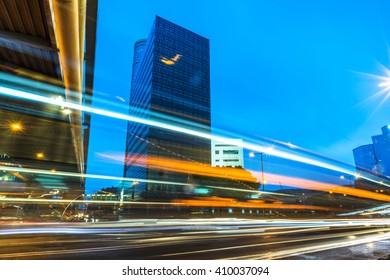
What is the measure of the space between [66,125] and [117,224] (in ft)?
22.4

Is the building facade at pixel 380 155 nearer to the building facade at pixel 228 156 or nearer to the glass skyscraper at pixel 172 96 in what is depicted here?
the glass skyscraper at pixel 172 96

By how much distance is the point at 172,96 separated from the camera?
8800cm

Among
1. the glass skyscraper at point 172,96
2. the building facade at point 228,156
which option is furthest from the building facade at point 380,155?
the building facade at point 228,156

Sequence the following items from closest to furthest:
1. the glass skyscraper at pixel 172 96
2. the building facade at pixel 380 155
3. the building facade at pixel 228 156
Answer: the building facade at pixel 380 155 < the glass skyscraper at pixel 172 96 < the building facade at pixel 228 156

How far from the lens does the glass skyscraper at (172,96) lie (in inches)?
2938

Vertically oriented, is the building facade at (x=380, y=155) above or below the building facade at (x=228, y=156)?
below

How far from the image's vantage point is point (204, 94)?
3856 inches

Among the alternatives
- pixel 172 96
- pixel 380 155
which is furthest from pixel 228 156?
pixel 380 155

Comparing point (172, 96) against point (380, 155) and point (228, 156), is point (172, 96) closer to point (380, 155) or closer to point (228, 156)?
point (228, 156)

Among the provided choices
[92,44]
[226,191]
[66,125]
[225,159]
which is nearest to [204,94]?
[225,159]

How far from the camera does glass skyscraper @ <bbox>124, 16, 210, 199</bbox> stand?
74625 millimetres

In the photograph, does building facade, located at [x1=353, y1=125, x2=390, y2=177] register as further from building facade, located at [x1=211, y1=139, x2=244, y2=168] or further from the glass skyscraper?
building facade, located at [x1=211, y1=139, x2=244, y2=168]

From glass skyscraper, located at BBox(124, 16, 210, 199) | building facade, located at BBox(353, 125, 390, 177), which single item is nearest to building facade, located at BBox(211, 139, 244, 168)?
glass skyscraper, located at BBox(124, 16, 210, 199)
